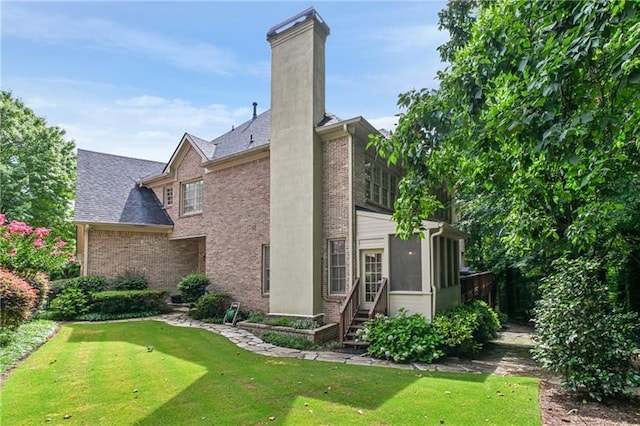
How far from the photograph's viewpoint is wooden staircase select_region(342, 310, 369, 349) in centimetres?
962

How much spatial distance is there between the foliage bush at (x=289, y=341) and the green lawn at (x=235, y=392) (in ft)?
4.66

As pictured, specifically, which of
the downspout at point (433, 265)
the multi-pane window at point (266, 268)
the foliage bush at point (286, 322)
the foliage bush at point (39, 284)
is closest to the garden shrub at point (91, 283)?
the foliage bush at point (39, 284)

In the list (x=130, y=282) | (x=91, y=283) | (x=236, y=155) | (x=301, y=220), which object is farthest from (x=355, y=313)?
(x=91, y=283)

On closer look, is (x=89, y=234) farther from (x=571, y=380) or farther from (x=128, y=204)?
(x=571, y=380)

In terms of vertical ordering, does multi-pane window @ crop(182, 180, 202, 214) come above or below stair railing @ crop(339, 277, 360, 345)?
above

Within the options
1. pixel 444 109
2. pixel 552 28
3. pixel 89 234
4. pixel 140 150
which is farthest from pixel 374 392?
pixel 140 150

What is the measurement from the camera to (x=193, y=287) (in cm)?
1455

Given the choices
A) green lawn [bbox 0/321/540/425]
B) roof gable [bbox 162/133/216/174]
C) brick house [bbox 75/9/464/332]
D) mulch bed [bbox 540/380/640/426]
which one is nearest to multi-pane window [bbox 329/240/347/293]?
brick house [bbox 75/9/464/332]

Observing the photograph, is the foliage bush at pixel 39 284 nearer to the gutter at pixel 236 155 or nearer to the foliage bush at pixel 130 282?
the foliage bush at pixel 130 282

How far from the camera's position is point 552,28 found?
3.69 meters

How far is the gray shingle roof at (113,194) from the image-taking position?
15.8 metres

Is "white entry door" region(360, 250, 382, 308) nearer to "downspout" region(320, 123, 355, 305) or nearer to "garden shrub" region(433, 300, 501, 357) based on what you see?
"downspout" region(320, 123, 355, 305)

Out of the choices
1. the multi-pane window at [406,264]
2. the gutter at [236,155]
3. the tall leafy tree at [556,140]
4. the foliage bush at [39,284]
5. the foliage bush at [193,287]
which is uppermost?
the gutter at [236,155]

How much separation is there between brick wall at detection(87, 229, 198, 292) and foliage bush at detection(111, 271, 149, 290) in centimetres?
19
